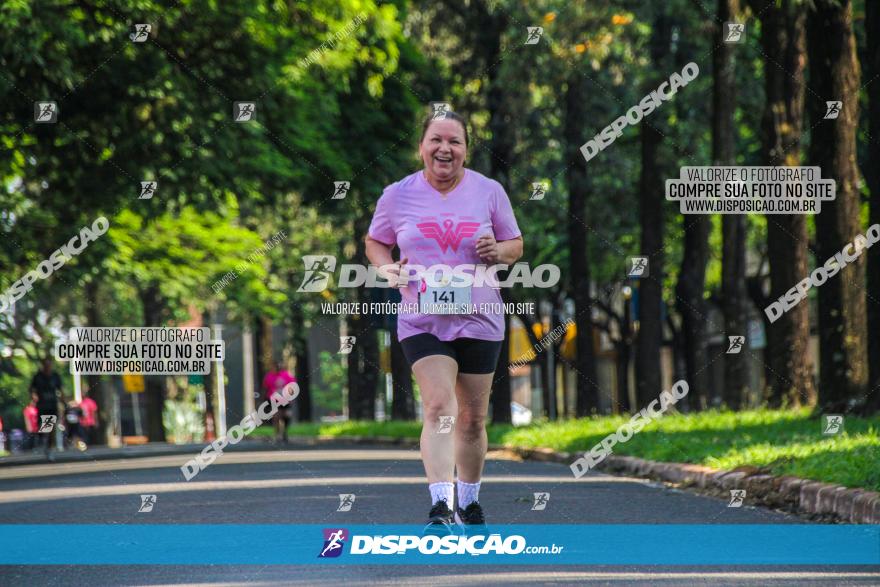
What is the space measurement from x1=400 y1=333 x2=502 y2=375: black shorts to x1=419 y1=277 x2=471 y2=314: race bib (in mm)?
173

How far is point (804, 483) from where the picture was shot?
10797 mm

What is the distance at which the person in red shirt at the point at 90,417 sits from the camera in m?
42.1

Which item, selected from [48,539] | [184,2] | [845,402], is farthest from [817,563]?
[184,2]

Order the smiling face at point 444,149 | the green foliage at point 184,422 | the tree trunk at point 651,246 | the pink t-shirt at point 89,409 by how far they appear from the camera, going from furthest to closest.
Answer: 1. the green foliage at point 184,422
2. the pink t-shirt at point 89,409
3. the tree trunk at point 651,246
4. the smiling face at point 444,149

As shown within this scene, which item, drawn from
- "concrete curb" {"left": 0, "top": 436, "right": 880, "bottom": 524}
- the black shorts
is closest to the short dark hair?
the black shorts

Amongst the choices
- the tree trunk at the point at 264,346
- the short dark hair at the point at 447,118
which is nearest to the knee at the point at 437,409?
the short dark hair at the point at 447,118

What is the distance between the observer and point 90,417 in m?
43.2

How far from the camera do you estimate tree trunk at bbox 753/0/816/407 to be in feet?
66.3

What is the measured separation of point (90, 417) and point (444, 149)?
37.2m

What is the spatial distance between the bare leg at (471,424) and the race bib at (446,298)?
433mm

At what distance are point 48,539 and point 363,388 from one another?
1197 inches

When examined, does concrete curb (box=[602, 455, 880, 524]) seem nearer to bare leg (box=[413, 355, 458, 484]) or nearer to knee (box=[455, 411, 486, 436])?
knee (box=[455, 411, 486, 436])

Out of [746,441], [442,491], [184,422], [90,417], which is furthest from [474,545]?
[184,422]

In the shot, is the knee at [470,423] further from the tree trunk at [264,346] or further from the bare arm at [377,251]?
the tree trunk at [264,346]
